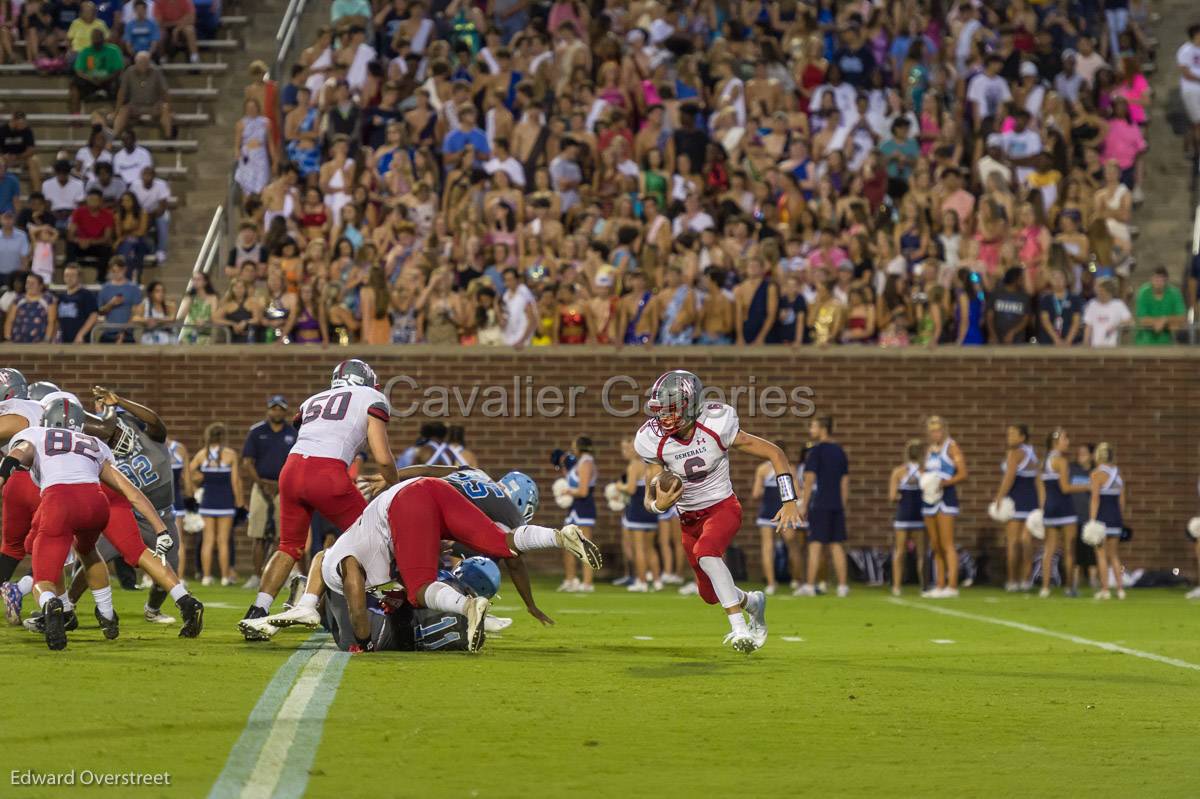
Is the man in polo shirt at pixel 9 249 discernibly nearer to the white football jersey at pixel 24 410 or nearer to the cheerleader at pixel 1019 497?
the white football jersey at pixel 24 410

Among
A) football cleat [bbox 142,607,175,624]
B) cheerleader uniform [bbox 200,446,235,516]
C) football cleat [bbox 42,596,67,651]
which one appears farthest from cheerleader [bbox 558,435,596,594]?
football cleat [bbox 42,596,67,651]

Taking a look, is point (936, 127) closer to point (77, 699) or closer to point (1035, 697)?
point (1035, 697)

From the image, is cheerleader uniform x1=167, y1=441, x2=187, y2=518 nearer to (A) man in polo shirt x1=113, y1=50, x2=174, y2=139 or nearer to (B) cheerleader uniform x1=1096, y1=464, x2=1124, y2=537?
(A) man in polo shirt x1=113, y1=50, x2=174, y2=139

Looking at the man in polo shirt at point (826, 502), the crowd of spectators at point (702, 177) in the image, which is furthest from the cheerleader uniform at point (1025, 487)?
the man in polo shirt at point (826, 502)

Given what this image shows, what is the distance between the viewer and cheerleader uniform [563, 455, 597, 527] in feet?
73.2

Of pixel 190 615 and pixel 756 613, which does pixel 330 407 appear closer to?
pixel 190 615

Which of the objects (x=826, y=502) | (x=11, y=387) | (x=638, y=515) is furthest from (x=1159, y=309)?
(x=11, y=387)

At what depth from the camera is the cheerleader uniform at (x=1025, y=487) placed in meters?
22.8

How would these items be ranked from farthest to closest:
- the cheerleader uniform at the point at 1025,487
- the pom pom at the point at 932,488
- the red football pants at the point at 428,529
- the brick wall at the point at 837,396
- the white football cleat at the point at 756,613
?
1. the brick wall at the point at 837,396
2. the cheerleader uniform at the point at 1025,487
3. the pom pom at the point at 932,488
4. the white football cleat at the point at 756,613
5. the red football pants at the point at 428,529

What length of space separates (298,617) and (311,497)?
1.05 meters

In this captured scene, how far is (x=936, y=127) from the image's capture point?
26.0m

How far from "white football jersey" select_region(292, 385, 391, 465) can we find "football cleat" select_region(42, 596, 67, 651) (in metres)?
2.10

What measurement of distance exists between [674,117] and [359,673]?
52.9ft

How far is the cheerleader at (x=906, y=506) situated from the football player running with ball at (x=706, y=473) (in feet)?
30.9
